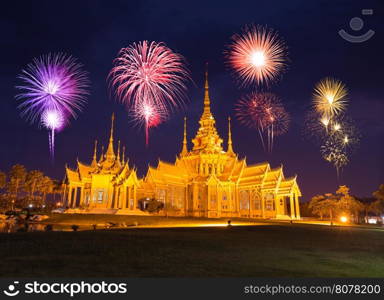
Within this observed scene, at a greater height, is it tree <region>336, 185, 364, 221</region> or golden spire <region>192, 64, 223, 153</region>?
golden spire <region>192, 64, 223, 153</region>

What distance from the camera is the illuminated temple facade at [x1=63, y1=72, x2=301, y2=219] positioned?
47.9 meters

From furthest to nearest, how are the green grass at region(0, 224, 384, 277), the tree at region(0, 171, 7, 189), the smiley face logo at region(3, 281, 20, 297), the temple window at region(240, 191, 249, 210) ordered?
1. the temple window at region(240, 191, 249, 210)
2. the tree at region(0, 171, 7, 189)
3. the green grass at region(0, 224, 384, 277)
4. the smiley face logo at region(3, 281, 20, 297)

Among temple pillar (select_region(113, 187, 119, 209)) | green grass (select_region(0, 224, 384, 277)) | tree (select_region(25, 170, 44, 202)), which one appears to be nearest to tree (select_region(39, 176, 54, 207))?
tree (select_region(25, 170, 44, 202))

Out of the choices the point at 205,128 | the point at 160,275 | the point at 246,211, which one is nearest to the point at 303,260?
the point at 160,275

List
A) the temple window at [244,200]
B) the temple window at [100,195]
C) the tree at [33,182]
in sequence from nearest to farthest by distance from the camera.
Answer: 1. the temple window at [100,195]
2. the tree at [33,182]
3. the temple window at [244,200]

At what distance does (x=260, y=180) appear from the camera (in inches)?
2248

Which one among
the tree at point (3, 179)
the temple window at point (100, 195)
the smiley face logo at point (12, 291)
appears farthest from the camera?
the tree at point (3, 179)

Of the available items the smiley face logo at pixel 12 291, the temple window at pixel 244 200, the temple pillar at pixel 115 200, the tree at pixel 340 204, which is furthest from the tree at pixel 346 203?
the smiley face logo at pixel 12 291

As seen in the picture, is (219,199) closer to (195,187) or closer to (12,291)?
(195,187)

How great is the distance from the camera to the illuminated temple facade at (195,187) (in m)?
47.9

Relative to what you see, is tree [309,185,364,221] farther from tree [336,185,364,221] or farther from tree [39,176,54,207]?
tree [39,176,54,207]

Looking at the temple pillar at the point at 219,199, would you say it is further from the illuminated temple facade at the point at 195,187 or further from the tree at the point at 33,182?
the tree at the point at 33,182

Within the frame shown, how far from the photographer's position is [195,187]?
58719 mm

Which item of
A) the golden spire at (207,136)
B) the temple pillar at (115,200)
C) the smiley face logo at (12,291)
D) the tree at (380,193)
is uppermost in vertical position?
the golden spire at (207,136)
